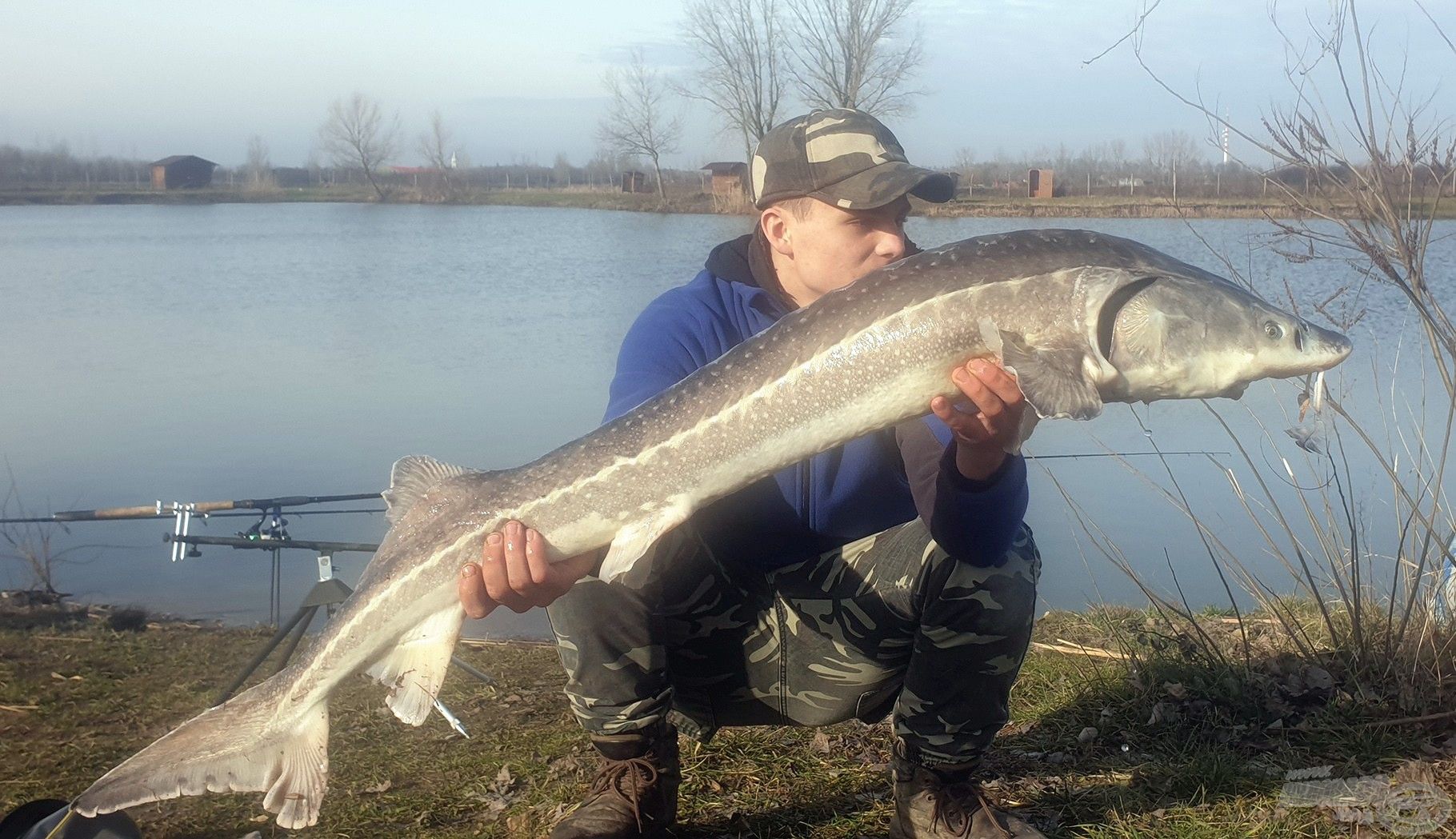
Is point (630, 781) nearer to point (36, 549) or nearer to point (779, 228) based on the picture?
point (779, 228)

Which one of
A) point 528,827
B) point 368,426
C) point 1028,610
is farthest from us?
point 368,426

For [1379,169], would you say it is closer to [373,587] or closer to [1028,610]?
[1028,610]

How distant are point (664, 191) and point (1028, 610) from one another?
161ft

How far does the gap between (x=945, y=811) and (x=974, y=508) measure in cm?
79

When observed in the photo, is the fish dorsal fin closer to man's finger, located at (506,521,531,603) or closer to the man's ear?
man's finger, located at (506,521,531,603)

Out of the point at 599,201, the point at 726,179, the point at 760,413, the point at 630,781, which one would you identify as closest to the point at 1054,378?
the point at 760,413

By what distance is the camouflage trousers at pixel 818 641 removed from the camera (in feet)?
A: 9.08

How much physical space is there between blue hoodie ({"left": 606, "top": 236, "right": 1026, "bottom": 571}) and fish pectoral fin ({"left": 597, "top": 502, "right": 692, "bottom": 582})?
1.27 ft

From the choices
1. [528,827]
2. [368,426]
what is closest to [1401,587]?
[528,827]

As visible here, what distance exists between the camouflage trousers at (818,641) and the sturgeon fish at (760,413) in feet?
1.12

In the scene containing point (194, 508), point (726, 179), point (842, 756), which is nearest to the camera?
point (842, 756)

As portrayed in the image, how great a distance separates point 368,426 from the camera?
973 centimetres

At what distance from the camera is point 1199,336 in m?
2.23

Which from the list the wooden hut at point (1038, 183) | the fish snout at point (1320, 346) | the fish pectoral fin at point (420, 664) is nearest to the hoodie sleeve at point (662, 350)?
the fish pectoral fin at point (420, 664)
